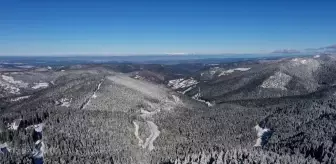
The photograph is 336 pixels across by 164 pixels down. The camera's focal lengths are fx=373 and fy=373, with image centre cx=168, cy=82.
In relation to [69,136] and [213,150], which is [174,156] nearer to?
[213,150]

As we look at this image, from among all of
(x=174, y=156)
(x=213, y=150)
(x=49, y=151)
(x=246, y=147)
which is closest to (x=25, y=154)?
(x=49, y=151)

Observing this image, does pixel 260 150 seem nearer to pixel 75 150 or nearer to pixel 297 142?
pixel 297 142

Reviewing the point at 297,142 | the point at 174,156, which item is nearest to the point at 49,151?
the point at 174,156

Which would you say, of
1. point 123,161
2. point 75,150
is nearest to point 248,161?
point 123,161

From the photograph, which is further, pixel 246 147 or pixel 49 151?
pixel 246 147

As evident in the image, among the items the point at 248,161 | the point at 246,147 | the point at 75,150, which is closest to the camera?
the point at 248,161

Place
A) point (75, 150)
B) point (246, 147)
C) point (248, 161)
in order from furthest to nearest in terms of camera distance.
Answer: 1. point (246, 147)
2. point (75, 150)
3. point (248, 161)

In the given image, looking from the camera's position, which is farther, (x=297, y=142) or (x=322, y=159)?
(x=297, y=142)
